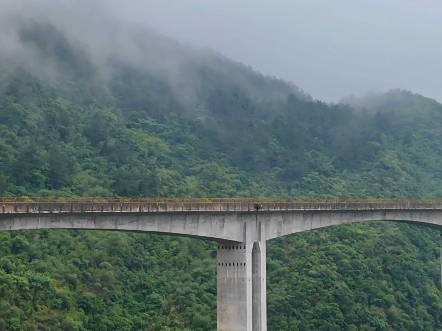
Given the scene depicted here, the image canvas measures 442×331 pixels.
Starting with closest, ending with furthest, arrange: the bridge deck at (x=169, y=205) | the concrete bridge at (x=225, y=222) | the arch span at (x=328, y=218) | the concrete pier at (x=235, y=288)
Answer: the bridge deck at (x=169, y=205) → the concrete bridge at (x=225, y=222) → the concrete pier at (x=235, y=288) → the arch span at (x=328, y=218)

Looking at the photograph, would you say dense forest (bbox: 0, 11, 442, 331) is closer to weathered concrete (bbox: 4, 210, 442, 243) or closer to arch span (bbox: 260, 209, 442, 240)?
arch span (bbox: 260, 209, 442, 240)

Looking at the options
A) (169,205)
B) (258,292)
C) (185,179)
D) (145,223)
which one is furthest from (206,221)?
(185,179)

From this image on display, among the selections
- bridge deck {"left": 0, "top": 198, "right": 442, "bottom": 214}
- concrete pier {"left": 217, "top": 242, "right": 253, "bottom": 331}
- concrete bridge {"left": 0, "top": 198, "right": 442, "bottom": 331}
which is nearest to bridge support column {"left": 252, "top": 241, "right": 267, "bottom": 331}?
concrete bridge {"left": 0, "top": 198, "right": 442, "bottom": 331}

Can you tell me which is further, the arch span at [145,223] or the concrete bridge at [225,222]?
the concrete bridge at [225,222]

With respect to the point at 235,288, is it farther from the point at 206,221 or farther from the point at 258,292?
the point at 206,221

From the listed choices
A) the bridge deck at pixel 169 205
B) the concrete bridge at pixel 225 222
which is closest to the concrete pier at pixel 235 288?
the concrete bridge at pixel 225 222

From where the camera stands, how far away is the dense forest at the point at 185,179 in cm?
5359

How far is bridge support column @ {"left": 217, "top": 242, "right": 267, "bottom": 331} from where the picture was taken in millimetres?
43219

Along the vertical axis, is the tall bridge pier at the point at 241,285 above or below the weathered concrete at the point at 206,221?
below

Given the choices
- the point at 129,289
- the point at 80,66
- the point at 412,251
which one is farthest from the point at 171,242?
the point at 80,66

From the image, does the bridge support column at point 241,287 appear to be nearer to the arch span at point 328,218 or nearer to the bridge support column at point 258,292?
the bridge support column at point 258,292

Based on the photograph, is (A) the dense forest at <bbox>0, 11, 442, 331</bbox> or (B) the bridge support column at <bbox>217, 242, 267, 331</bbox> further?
(A) the dense forest at <bbox>0, 11, 442, 331</bbox>

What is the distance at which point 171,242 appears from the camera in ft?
201

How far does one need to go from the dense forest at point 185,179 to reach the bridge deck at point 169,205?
8.75m
